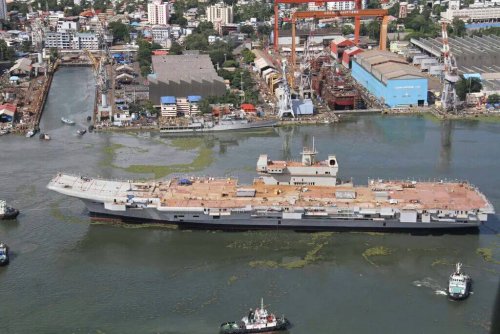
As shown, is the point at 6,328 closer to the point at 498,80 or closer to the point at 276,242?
the point at 276,242

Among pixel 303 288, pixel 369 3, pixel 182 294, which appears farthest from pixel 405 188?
pixel 369 3

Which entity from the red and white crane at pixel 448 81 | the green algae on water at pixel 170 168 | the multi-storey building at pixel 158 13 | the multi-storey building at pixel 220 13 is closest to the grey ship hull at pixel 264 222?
the green algae on water at pixel 170 168

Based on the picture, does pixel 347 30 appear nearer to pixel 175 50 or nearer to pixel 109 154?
pixel 175 50

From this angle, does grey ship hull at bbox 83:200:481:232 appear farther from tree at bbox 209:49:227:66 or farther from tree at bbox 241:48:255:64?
tree at bbox 241:48:255:64

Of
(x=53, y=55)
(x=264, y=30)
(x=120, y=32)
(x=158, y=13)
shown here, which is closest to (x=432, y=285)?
(x=53, y=55)

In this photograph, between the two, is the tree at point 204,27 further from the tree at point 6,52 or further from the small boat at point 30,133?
the small boat at point 30,133

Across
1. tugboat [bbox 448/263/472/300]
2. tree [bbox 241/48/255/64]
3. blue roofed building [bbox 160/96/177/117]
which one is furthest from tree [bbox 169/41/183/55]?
tugboat [bbox 448/263/472/300]
